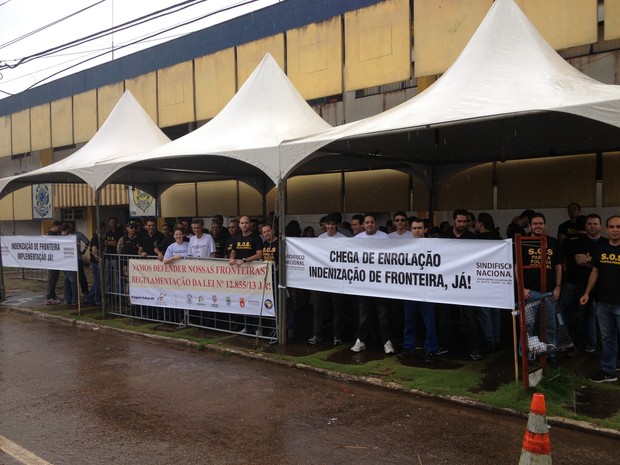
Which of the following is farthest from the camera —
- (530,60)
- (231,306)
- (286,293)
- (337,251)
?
(231,306)

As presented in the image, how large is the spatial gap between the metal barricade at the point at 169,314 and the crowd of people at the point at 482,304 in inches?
7.1

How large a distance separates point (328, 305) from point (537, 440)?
491cm

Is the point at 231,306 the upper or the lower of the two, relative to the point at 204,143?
lower

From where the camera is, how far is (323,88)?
1298 cm

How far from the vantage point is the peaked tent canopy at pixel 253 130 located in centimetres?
807

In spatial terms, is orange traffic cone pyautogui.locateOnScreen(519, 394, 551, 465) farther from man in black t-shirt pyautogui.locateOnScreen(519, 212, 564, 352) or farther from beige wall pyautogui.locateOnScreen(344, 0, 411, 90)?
beige wall pyautogui.locateOnScreen(344, 0, 411, 90)

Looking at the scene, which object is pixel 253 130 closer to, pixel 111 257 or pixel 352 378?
pixel 111 257

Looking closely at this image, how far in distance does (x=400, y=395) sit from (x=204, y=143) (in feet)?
18.0

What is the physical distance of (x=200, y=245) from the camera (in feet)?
30.6

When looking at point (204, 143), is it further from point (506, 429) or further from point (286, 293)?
point (506, 429)

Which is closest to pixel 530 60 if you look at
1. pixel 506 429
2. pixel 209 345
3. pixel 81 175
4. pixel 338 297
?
pixel 338 297

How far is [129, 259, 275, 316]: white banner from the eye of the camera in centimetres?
805

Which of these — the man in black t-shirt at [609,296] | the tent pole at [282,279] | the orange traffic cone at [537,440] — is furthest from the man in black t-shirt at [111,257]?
the orange traffic cone at [537,440]

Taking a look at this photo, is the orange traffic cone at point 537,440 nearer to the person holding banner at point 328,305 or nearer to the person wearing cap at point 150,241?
the person holding banner at point 328,305
